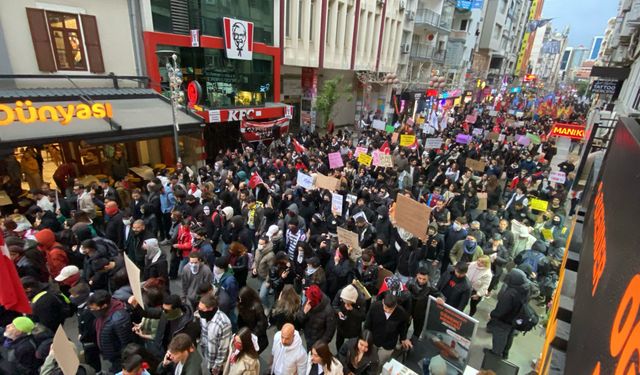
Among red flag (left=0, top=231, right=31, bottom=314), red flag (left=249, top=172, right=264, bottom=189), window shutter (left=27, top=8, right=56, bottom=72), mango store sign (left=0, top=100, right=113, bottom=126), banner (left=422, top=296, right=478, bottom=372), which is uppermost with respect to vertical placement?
window shutter (left=27, top=8, right=56, bottom=72)

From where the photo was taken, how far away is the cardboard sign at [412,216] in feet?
22.4

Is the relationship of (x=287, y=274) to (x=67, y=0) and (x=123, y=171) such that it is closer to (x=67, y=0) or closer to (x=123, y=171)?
(x=123, y=171)

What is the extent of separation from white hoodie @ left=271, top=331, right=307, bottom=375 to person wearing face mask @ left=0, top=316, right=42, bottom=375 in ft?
9.57

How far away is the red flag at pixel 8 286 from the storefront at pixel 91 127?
7735mm

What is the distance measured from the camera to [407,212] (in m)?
7.15

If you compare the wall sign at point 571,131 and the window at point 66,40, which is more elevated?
the window at point 66,40

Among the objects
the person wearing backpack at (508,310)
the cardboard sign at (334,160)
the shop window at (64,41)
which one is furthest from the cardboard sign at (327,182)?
the shop window at (64,41)

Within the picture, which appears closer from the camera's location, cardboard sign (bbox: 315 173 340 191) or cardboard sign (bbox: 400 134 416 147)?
cardboard sign (bbox: 315 173 340 191)

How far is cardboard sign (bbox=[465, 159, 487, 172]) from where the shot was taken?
12.9 meters

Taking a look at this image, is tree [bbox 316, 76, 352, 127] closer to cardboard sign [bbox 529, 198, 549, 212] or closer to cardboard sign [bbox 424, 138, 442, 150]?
cardboard sign [bbox 424, 138, 442, 150]

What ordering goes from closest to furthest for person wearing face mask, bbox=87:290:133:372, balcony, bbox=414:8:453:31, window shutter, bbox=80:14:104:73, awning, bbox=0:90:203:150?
person wearing face mask, bbox=87:290:133:372
awning, bbox=0:90:203:150
window shutter, bbox=80:14:104:73
balcony, bbox=414:8:453:31

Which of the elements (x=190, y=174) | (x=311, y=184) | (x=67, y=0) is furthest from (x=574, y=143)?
(x=67, y=0)

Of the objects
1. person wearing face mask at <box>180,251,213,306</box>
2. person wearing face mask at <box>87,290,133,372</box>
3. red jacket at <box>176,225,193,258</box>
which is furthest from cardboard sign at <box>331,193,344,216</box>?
person wearing face mask at <box>87,290,133,372</box>

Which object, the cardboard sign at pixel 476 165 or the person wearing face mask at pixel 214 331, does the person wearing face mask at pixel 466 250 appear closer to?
the person wearing face mask at pixel 214 331
